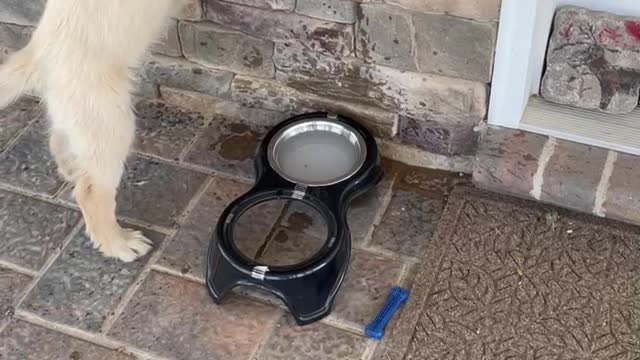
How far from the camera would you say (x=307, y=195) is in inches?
83.4

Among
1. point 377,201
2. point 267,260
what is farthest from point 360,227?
point 267,260

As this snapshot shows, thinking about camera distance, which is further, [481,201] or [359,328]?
[481,201]

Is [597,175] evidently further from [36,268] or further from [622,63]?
[36,268]

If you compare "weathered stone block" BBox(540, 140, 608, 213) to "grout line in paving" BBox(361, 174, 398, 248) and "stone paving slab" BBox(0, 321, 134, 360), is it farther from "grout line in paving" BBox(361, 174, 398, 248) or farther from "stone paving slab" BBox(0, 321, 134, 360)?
"stone paving slab" BBox(0, 321, 134, 360)

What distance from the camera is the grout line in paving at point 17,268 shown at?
216cm

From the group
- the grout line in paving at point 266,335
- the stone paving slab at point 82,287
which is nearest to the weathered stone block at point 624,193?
the grout line in paving at point 266,335

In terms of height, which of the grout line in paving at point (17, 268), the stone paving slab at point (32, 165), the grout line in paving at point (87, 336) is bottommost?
the grout line in paving at point (87, 336)

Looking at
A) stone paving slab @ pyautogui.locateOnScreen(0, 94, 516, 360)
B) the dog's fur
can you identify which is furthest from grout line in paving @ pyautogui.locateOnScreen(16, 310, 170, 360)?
the dog's fur

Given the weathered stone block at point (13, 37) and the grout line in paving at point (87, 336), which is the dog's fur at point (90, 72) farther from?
the weathered stone block at point (13, 37)

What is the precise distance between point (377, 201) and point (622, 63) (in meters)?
0.69

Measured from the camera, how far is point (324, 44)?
2.21 metres

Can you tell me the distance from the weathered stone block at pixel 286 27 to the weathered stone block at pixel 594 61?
53 centimetres

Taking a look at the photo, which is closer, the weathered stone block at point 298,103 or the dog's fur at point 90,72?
the dog's fur at point 90,72

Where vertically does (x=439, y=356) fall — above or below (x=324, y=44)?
below
